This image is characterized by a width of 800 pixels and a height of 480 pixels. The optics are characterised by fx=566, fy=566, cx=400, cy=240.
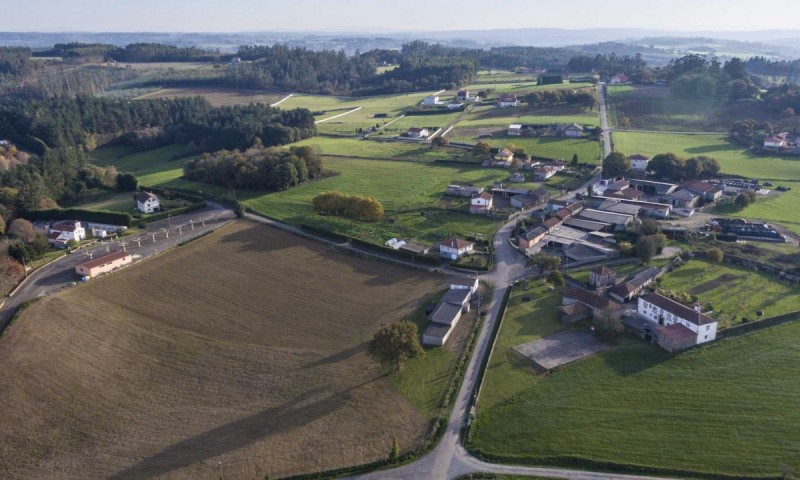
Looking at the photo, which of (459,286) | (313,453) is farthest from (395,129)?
(313,453)

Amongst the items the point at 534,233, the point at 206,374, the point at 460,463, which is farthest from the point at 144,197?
the point at 460,463

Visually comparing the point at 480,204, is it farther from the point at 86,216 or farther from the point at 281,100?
the point at 281,100

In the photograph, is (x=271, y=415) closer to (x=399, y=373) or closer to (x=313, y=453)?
(x=313, y=453)

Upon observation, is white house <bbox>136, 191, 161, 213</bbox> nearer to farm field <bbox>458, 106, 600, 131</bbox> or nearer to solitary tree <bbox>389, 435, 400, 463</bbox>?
solitary tree <bbox>389, 435, 400, 463</bbox>

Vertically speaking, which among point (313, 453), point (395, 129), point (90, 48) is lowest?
point (313, 453)

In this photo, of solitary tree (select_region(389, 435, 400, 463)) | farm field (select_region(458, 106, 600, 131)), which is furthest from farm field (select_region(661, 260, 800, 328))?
farm field (select_region(458, 106, 600, 131))

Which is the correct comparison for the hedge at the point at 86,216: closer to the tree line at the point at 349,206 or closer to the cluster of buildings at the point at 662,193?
the tree line at the point at 349,206

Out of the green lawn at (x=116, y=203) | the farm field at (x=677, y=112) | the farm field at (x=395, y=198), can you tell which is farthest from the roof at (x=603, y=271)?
the farm field at (x=677, y=112)
